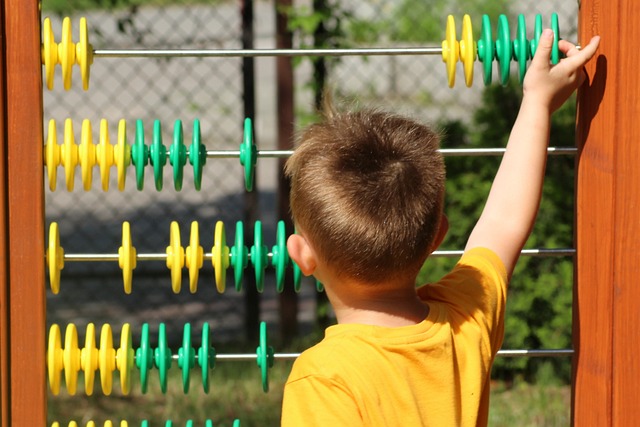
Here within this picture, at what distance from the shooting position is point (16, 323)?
2283 millimetres

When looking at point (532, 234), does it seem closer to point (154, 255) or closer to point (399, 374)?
point (154, 255)

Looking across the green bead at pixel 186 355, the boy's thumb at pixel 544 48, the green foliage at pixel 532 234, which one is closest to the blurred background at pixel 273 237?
the green foliage at pixel 532 234

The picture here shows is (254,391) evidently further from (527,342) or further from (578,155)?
(578,155)

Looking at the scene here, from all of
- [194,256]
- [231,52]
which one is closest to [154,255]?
[194,256]

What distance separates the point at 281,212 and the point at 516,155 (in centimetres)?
297

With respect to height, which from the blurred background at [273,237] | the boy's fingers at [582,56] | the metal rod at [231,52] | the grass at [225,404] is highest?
the metal rod at [231,52]

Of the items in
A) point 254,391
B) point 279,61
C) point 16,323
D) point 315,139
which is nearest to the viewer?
point 315,139

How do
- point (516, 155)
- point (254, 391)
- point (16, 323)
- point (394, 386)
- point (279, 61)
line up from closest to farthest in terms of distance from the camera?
point (394, 386)
point (516, 155)
point (16, 323)
point (254, 391)
point (279, 61)

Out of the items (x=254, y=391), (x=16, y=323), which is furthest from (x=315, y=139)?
(x=254, y=391)

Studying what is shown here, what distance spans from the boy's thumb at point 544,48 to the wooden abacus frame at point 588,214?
0.48 ft

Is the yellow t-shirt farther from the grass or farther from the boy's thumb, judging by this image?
the grass

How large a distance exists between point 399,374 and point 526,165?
0.59m

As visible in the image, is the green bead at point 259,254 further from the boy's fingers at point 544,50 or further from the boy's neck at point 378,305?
the boy's fingers at point 544,50

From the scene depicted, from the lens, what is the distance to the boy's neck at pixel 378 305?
181cm
